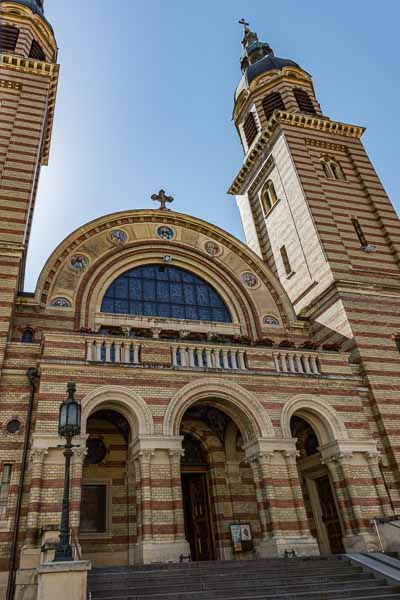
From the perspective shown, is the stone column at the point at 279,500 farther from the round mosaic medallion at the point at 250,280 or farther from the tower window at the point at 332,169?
the tower window at the point at 332,169

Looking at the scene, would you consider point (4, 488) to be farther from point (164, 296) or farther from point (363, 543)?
point (164, 296)

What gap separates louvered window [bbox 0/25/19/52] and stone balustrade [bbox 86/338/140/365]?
2043 cm

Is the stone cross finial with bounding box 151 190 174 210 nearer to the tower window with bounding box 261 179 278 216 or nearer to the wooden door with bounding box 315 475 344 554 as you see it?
the tower window with bounding box 261 179 278 216

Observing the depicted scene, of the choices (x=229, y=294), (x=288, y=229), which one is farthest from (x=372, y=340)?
(x=288, y=229)

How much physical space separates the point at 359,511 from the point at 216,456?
567 cm

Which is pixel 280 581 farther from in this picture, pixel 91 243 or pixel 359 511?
pixel 91 243

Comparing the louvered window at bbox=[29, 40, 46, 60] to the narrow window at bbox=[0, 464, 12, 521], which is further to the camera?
the louvered window at bbox=[29, 40, 46, 60]

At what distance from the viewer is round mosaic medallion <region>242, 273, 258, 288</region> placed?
23656 mm

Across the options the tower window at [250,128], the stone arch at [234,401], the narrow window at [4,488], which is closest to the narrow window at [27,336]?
the narrow window at [4,488]

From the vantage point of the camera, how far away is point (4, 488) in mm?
13188

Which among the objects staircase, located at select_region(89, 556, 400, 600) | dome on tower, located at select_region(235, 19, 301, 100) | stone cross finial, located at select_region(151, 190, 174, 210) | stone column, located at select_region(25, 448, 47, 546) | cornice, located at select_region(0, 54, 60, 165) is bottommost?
staircase, located at select_region(89, 556, 400, 600)

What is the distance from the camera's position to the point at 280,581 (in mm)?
11047

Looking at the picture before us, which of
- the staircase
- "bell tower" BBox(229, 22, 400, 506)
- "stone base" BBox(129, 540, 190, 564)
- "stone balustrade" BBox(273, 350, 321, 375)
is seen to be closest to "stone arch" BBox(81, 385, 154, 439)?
"stone base" BBox(129, 540, 190, 564)

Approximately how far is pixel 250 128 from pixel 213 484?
77.0 ft
